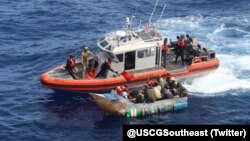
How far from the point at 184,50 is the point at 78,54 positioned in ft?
31.2

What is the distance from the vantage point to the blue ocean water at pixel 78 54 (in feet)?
115

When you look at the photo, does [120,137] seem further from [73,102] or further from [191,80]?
[191,80]

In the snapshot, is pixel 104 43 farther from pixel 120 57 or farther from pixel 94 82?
pixel 94 82

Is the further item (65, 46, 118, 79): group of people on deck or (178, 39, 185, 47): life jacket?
(178, 39, 185, 47): life jacket

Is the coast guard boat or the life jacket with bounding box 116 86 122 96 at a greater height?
the coast guard boat

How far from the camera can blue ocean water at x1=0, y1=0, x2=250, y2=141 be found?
34.9 meters

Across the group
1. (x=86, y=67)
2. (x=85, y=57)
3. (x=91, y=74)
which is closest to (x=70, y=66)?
(x=85, y=57)

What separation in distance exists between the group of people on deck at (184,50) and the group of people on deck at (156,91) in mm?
2664

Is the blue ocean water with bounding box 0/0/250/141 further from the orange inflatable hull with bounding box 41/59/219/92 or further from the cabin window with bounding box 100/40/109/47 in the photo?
the cabin window with bounding box 100/40/109/47

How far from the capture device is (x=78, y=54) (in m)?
45.4

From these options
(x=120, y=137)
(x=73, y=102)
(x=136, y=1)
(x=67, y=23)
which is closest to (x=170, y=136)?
(x=120, y=137)

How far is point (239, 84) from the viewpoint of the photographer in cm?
3994

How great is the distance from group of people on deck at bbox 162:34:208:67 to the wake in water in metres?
1.69

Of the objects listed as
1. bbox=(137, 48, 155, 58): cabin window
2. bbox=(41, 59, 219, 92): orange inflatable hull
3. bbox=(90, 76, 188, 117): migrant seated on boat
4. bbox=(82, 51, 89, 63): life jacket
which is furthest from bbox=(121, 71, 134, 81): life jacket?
bbox=(82, 51, 89, 63): life jacket
